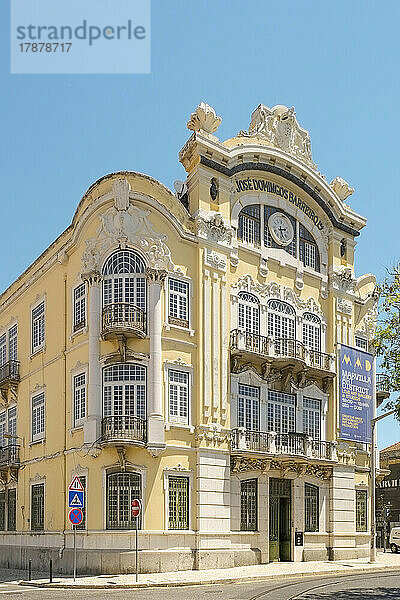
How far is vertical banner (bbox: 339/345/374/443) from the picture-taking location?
42438 mm

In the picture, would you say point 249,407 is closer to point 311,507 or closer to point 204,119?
point 311,507

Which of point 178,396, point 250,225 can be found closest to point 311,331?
point 250,225

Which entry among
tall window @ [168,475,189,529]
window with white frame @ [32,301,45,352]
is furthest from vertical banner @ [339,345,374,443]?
window with white frame @ [32,301,45,352]

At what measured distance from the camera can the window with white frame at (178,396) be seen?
3497cm

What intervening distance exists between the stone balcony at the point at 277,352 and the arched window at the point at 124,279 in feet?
16.3

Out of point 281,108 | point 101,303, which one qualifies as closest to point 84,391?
point 101,303

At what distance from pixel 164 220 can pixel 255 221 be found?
604cm

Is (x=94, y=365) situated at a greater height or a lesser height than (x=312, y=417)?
greater

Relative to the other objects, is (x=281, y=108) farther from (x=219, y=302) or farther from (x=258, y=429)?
(x=258, y=429)

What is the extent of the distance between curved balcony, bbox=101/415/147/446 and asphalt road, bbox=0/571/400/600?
6523mm

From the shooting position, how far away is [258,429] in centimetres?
3822

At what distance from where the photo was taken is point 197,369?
3603 centimetres

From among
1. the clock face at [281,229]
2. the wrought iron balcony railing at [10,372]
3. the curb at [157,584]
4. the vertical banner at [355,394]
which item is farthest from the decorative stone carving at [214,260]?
the wrought iron balcony railing at [10,372]

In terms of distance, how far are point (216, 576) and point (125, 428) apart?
659 centimetres
